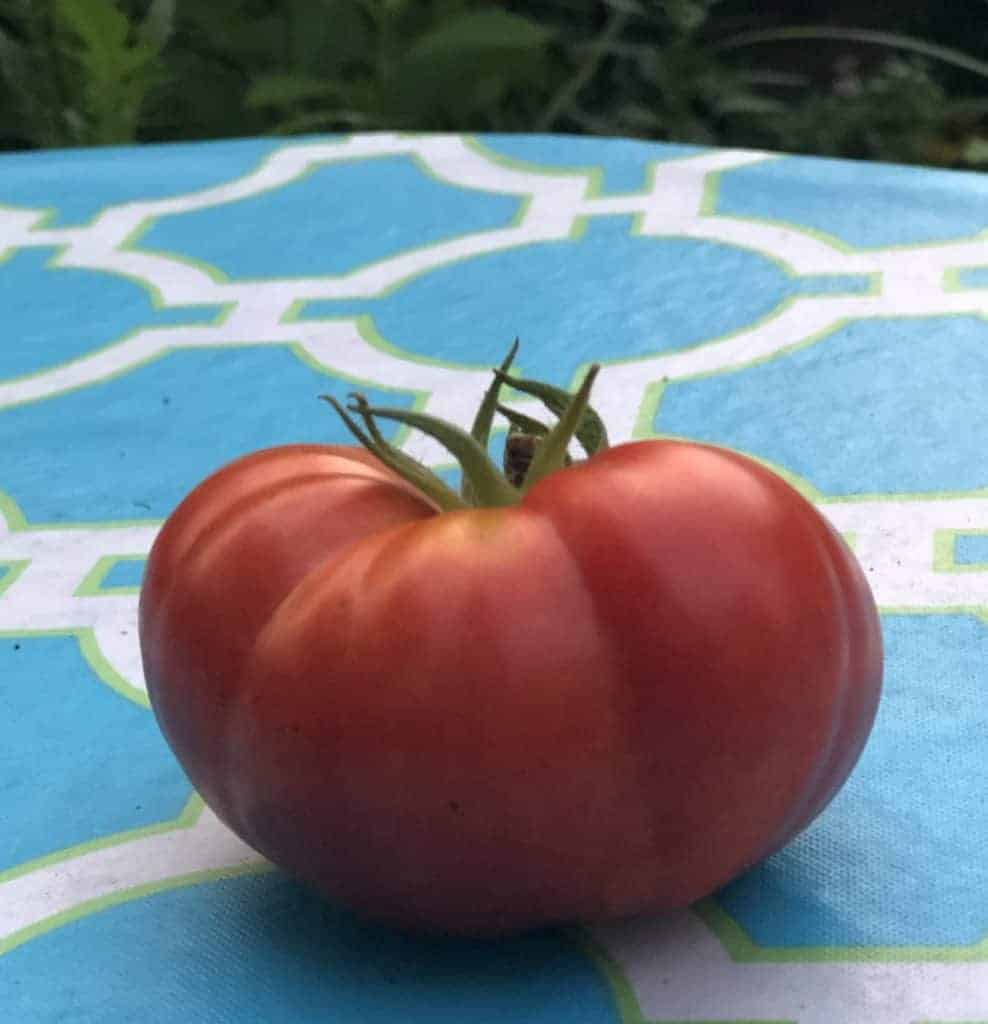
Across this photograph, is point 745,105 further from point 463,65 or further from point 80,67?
point 80,67

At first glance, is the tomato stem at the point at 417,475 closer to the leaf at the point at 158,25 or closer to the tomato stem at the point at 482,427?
the tomato stem at the point at 482,427

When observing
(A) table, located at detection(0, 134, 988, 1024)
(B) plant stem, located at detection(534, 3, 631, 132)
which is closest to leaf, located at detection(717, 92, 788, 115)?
(B) plant stem, located at detection(534, 3, 631, 132)

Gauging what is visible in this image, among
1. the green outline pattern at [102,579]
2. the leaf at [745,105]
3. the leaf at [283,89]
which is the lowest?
the leaf at [745,105]

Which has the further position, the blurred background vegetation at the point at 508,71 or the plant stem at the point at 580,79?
the plant stem at the point at 580,79

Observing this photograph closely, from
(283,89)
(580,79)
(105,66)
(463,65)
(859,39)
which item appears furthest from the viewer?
(859,39)

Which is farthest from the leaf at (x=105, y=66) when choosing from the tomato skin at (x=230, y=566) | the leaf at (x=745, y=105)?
the tomato skin at (x=230, y=566)

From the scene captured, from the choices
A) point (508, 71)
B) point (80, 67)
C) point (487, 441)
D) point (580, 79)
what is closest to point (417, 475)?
point (487, 441)

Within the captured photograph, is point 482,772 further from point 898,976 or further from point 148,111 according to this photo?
point 148,111
